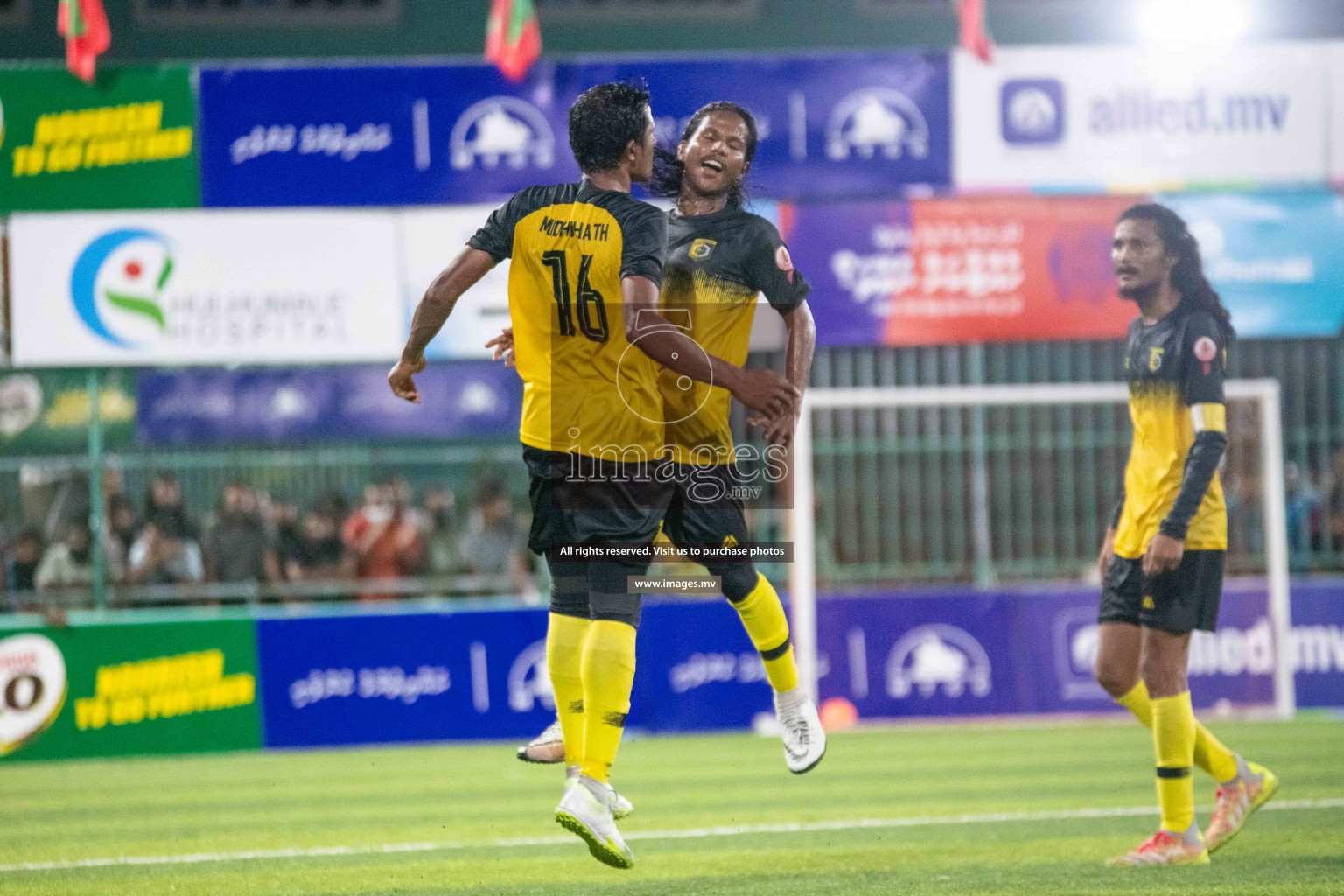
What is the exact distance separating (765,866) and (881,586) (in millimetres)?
8389

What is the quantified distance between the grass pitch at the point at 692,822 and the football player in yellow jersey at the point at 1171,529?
10.7 inches

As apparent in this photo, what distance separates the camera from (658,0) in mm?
20844

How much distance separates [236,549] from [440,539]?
170 cm

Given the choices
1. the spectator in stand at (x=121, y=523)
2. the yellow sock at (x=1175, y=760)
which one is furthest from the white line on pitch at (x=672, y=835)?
the spectator in stand at (x=121, y=523)

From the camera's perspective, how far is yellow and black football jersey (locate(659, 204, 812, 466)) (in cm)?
602

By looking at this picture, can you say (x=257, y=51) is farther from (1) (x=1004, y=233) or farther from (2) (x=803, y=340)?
(2) (x=803, y=340)

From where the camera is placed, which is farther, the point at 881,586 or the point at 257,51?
the point at 257,51

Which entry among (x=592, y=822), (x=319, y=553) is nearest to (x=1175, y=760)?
(x=592, y=822)

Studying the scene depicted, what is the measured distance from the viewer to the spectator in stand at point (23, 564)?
534 inches

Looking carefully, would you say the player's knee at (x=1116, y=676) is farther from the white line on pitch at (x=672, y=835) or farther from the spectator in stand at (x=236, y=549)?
the spectator in stand at (x=236, y=549)

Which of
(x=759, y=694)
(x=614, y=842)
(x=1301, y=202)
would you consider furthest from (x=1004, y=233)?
(x=614, y=842)

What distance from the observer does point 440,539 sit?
47.5ft

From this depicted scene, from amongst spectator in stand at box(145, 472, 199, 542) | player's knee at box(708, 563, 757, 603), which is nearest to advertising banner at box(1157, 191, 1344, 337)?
spectator in stand at box(145, 472, 199, 542)

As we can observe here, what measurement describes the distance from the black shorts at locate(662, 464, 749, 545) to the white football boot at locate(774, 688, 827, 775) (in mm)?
668
